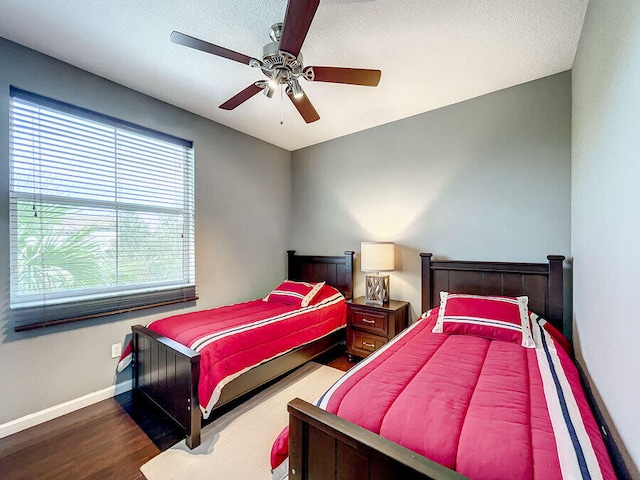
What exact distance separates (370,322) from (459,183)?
166 cm

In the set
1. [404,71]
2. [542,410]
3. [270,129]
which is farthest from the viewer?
[270,129]

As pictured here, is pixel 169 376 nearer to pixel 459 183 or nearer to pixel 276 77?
pixel 276 77

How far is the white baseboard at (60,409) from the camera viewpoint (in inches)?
75.3

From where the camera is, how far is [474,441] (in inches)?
37.6

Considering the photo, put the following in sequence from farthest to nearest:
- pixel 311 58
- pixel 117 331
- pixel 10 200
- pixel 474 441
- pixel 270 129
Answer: pixel 270 129 → pixel 117 331 → pixel 311 58 → pixel 10 200 → pixel 474 441

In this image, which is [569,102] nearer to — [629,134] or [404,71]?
[404,71]

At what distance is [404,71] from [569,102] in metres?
1.36

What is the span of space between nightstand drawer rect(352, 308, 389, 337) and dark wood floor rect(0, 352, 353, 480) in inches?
69.8

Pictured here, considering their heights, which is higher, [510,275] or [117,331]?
[510,275]

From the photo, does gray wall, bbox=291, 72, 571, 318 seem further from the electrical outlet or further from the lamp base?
the electrical outlet

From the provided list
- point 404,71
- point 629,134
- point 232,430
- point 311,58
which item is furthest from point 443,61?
point 232,430

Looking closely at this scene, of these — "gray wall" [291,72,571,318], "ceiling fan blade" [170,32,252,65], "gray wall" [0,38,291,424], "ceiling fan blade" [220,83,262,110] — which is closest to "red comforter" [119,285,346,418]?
"gray wall" [0,38,291,424]

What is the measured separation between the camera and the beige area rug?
1.61 metres

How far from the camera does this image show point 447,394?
1.24 m
